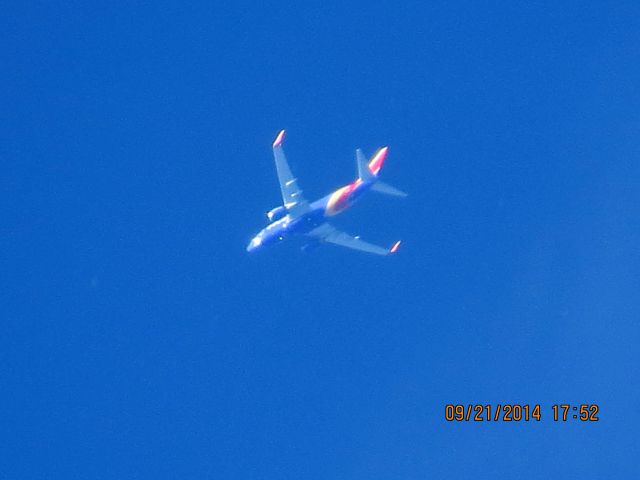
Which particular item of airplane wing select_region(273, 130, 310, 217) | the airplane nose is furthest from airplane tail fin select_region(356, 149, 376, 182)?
the airplane nose

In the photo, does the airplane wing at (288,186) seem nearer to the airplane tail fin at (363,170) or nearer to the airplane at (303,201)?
the airplane at (303,201)

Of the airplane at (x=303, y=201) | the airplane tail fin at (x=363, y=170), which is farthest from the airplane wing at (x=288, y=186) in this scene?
the airplane tail fin at (x=363, y=170)

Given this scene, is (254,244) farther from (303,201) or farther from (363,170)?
(363,170)

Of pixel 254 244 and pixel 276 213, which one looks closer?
pixel 276 213

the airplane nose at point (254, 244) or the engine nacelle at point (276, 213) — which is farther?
the airplane nose at point (254, 244)

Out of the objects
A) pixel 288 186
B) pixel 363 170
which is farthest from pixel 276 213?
pixel 363 170

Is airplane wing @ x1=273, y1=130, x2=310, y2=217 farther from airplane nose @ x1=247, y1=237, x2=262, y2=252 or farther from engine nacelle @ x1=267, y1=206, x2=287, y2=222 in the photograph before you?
airplane nose @ x1=247, y1=237, x2=262, y2=252
